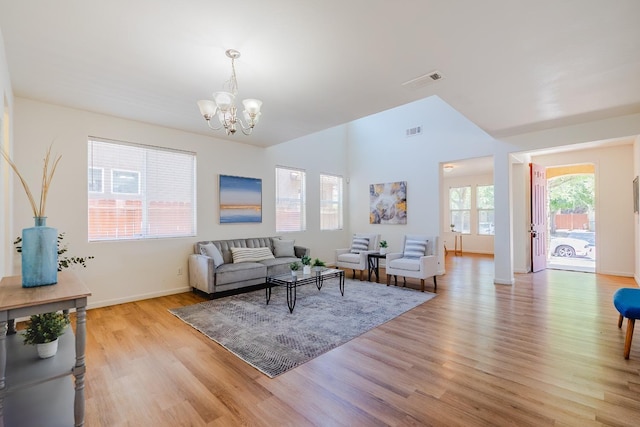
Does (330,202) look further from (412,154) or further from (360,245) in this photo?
(412,154)

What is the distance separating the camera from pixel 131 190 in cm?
442

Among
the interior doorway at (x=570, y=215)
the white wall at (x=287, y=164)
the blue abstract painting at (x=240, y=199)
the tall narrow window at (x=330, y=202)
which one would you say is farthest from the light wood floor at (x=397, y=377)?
the interior doorway at (x=570, y=215)

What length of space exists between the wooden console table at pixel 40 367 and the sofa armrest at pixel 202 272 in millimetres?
2451

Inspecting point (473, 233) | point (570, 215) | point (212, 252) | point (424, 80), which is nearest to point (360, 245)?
point (212, 252)

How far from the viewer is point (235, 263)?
4941 millimetres

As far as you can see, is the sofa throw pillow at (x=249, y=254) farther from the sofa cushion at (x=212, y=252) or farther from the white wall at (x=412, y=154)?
the white wall at (x=412, y=154)

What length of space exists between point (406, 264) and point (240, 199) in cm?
332

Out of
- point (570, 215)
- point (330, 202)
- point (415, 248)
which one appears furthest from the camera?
point (570, 215)

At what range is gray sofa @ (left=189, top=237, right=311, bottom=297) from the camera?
4438 millimetres

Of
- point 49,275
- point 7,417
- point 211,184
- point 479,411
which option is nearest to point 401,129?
point 211,184

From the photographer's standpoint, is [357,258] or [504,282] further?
[357,258]

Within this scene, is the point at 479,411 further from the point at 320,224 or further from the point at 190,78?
the point at 320,224

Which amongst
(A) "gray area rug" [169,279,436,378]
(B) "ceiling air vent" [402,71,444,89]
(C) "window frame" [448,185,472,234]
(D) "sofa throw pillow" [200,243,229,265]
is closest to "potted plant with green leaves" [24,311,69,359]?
(A) "gray area rug" [169,279,436,378]

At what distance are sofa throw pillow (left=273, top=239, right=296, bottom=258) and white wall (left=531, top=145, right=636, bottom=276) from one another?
638 cm
